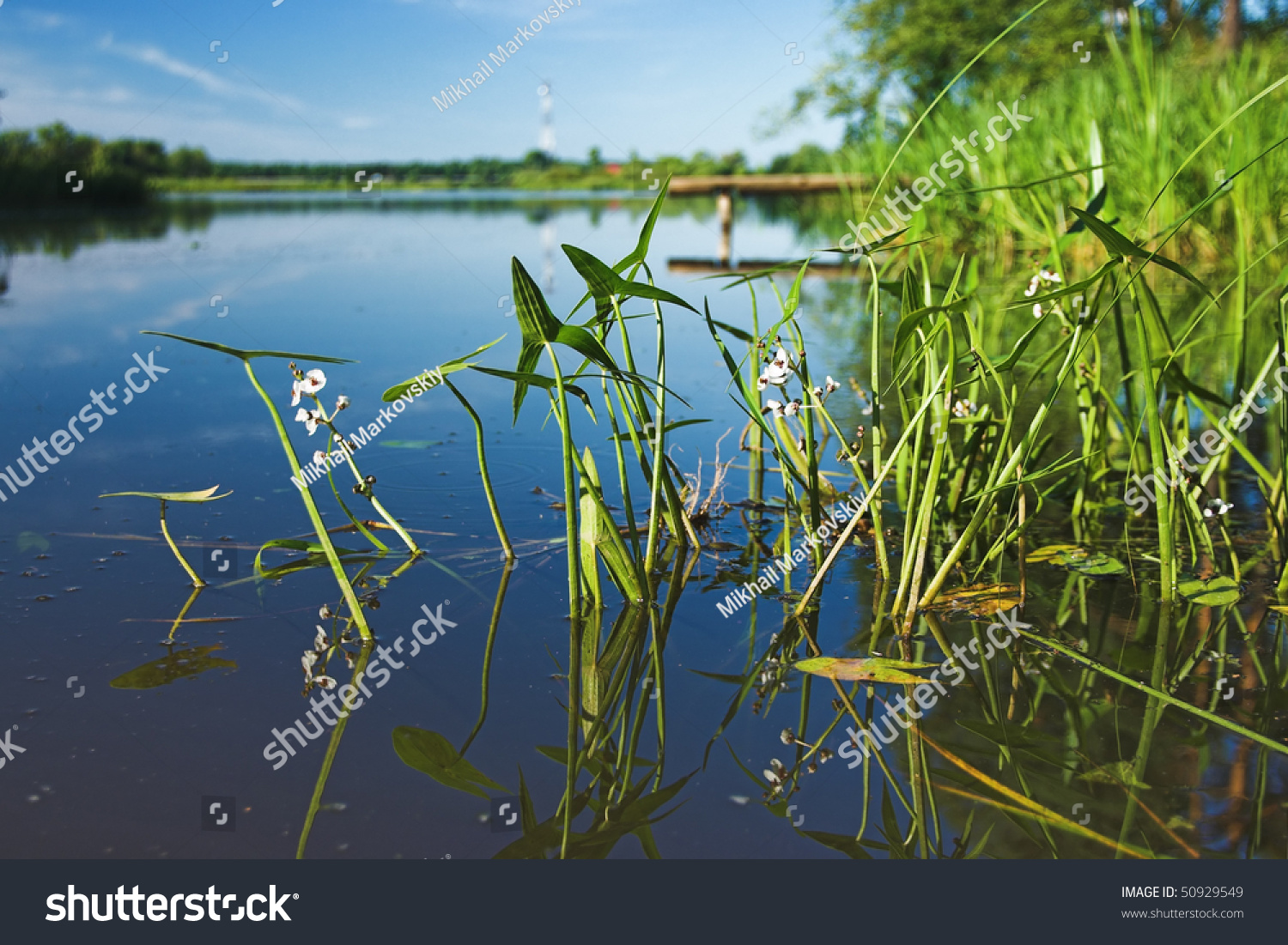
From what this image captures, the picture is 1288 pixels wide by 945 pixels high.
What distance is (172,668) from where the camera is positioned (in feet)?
4.88

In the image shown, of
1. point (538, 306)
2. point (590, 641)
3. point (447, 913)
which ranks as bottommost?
point (447, 913)

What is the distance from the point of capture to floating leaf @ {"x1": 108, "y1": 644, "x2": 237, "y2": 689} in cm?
144

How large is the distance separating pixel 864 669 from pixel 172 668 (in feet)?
3.44

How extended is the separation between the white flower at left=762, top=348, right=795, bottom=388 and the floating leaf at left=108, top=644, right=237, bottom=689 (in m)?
0.96

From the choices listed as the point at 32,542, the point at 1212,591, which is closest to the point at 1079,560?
the point at 1212,591

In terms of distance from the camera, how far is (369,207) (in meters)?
21.5

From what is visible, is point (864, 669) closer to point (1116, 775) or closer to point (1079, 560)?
point (1116, 775)

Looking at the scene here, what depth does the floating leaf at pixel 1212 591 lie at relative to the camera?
A: 1.74m

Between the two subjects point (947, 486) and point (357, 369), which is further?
point (357, 369)

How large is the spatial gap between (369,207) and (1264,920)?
22358 millimetres

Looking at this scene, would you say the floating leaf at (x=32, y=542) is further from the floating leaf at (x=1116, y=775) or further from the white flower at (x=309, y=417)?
the floating leaf at (x=1116, y=775)

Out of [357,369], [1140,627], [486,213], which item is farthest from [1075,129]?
[486,213]

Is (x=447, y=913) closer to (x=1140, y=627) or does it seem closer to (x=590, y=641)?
(x=590, y=641)

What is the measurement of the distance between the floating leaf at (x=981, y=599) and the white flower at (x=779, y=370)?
1.62 feet
